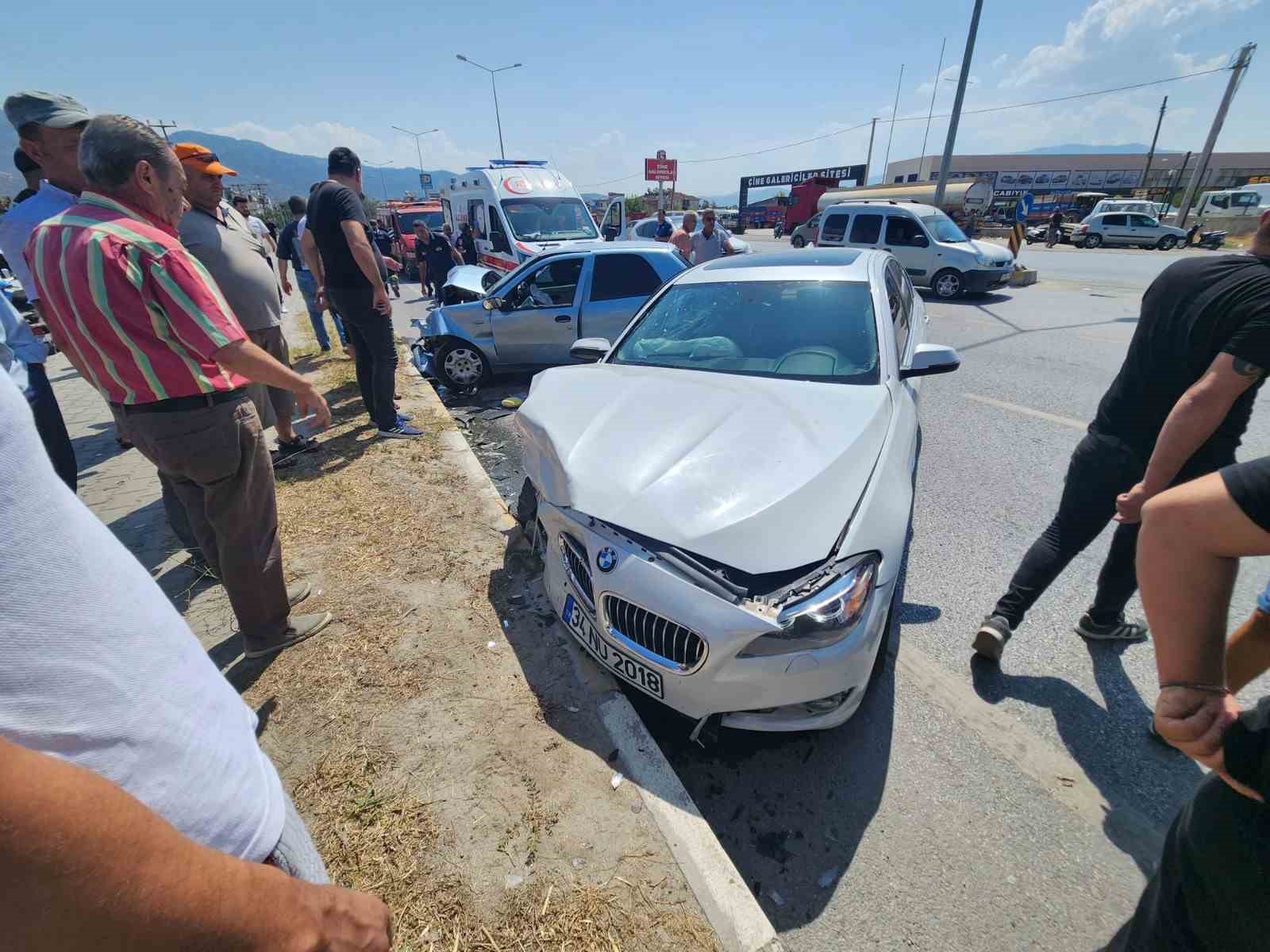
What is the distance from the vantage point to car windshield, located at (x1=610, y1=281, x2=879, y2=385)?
3066 millimetres

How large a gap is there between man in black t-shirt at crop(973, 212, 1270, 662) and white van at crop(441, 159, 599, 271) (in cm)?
987

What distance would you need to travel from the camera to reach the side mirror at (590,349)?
3.85 metres

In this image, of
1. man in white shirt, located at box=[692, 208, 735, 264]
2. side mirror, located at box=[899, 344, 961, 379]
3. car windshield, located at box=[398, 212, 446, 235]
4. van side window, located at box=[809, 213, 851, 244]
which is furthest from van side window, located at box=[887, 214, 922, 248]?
car windshield, located at box=[398, 212, 446, 235]

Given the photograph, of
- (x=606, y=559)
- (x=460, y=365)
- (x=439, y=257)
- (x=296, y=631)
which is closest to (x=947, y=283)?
(x=460, y=365)

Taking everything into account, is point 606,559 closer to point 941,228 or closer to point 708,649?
point 708,649

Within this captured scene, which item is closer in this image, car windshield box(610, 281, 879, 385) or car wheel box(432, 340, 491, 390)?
car windshield box(610, 281, 879, 385)

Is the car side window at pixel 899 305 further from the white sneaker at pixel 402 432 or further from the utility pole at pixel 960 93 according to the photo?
the utility pole at pixel 960 93

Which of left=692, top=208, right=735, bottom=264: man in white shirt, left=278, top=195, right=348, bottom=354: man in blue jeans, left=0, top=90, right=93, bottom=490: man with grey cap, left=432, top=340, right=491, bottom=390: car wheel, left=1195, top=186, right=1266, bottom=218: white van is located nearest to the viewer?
left=0, top=90, right=93, bottom=490: man with grey cap

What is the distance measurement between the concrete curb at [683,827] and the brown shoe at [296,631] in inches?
48.7

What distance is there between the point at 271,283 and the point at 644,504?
367cm

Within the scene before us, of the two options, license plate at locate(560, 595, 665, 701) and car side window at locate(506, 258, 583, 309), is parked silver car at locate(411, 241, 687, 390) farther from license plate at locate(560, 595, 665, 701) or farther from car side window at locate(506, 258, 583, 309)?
license plate at locate(560, 595, 665, 701)

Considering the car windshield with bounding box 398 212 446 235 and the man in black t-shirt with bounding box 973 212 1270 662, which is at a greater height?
the car windshield with bounding box 398 212 446 235

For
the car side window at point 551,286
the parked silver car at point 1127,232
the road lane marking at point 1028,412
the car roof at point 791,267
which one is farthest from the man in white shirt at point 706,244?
the parked silver car at point 1127,232

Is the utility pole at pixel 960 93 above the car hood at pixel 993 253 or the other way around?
above
